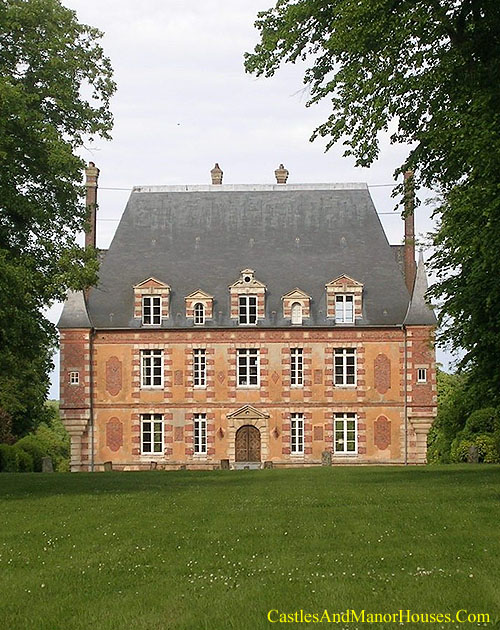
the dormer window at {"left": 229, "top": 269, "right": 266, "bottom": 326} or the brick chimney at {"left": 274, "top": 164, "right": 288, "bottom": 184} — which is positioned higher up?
the brick chimney at {"left": 274, "top": 164, "right": 288, "bottom": 184}

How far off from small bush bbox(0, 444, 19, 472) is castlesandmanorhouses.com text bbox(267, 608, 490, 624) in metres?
40.7

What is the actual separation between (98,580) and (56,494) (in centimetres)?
1402

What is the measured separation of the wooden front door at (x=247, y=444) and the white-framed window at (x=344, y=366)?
16.0 ft

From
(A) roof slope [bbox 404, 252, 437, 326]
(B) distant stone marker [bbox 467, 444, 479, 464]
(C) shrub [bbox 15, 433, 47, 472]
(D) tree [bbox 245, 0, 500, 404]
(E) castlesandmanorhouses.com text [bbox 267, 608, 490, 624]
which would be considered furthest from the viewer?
(A) roof slope [bbox 404, 252, 437, 326]

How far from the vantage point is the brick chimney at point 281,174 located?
2498 inches

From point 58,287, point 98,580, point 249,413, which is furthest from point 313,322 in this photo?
point 98,580

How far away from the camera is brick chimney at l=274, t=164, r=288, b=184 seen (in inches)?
2498

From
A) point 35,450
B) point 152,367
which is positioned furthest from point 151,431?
point 35,450

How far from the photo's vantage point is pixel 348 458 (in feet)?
176

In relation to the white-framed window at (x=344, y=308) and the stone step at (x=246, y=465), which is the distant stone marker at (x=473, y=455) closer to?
the white-framed window at (x=344, y=308)

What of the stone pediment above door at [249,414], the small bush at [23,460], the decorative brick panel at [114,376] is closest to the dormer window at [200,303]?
the decorative brick panel at [114,376]

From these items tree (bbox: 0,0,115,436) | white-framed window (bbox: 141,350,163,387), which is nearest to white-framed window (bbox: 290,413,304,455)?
white-framed window (bbox: 141,350,163,387)

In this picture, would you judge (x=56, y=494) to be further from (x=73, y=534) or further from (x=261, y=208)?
(x=261, y=208)

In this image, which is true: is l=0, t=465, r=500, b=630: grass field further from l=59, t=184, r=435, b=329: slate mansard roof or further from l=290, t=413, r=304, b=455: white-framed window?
l=59, t=184, r=435, b=329: slate mansard roof
